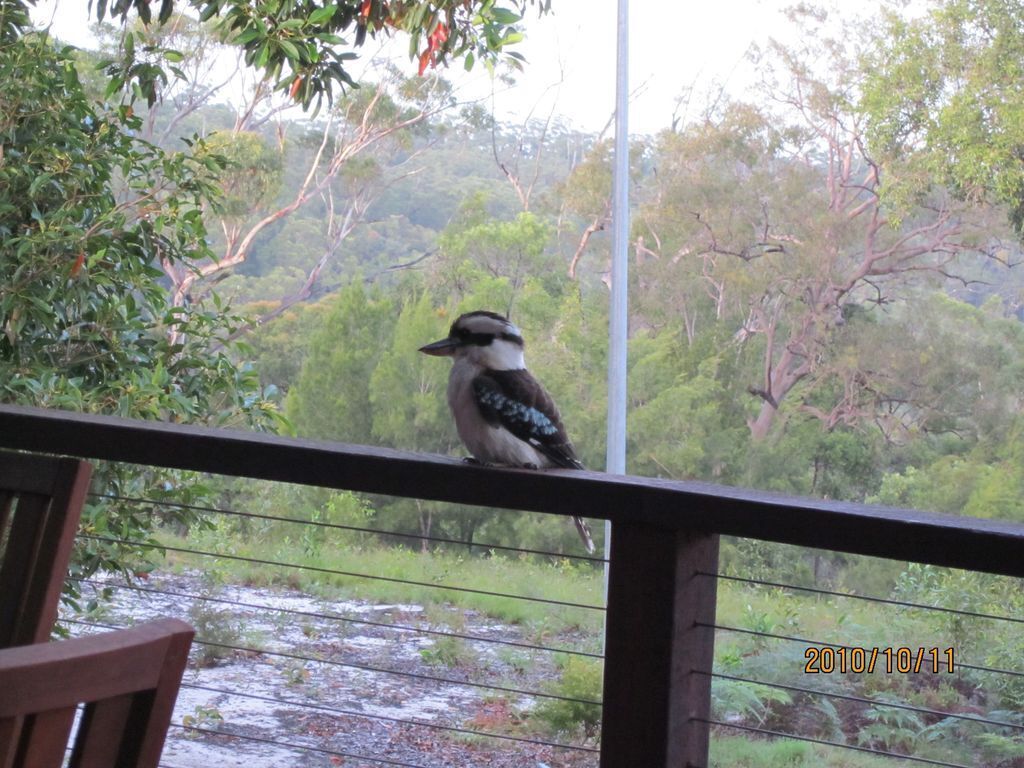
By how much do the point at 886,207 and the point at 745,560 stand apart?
10.9 ft

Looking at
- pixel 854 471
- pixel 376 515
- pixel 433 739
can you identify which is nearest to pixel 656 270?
pixel 854 471

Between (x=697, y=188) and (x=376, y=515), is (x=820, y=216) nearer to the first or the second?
(x=697, y=188)

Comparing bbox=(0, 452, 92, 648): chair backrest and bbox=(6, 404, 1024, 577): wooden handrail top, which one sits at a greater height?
bbox=(6, 404, 1024, 577): wooden handrail top

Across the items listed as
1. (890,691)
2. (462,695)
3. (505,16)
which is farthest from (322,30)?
(890,691)

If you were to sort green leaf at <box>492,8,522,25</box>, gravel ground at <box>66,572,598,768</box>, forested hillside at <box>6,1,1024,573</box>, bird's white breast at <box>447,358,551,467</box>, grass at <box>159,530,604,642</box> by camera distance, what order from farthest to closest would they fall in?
forested hillside at <box>6,1,1024,573</box> < grass at <box>159,530,604,642</box> < gravel ground at <box>66,572,598,768</box> < green leaf at <box>492,8,522,25</box> < bird's white breast at <box>447,358,551,467</box>

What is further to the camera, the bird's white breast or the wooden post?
the bird's white breast

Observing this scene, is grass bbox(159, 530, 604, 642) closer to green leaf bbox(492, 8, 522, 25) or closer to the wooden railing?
green leaf bbox(492, 8, 522, 25)

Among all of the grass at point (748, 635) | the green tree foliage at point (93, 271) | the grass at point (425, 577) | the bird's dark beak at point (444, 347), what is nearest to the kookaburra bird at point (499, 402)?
the bird's dark beak at point (444, 347)

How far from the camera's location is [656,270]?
11.5 metres

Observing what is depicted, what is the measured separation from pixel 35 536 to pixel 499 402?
0.70 meters

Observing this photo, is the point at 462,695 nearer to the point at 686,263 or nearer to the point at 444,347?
the point at 444,347

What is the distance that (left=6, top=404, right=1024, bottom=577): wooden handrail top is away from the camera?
39.7 inches

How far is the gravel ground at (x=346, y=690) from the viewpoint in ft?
17.1

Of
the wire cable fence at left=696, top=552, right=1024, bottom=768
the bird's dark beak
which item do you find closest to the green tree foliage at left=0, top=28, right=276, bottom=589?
the bird's dark beak
